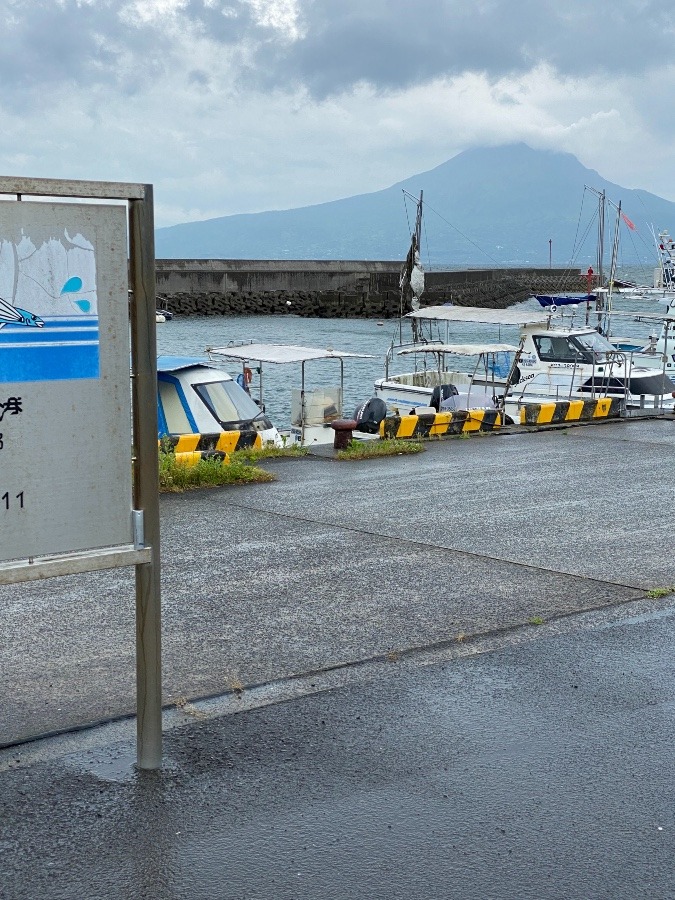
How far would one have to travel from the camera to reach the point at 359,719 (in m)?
4.97

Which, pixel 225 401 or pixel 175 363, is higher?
pixel 175 363

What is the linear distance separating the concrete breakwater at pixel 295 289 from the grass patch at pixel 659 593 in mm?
74712

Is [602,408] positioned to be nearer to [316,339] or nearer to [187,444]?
[187,444]

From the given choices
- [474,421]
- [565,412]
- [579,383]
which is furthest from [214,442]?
[579,383]

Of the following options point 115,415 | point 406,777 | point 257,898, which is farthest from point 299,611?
point 257,898

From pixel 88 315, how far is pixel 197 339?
60718 mm

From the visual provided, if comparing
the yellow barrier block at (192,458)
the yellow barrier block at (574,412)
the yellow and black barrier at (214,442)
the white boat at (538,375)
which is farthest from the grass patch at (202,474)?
the white boat at (538,375)

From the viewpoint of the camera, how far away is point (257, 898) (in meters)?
3.56

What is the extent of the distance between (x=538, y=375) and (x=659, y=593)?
55.3ft

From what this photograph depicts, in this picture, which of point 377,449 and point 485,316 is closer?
point 377,449

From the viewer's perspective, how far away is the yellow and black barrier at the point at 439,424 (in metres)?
16.0

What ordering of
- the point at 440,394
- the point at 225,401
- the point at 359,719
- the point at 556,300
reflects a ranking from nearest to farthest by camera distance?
the point at 359,719 → the point at 225,401 → the point at 440,394 → the point at 556,300

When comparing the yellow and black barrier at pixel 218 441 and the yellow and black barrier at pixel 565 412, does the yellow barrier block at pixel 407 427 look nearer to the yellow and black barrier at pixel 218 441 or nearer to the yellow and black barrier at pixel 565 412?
the yellow and black barrier at pixel 218 441

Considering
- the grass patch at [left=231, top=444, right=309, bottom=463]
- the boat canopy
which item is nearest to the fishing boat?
the boat canopy
